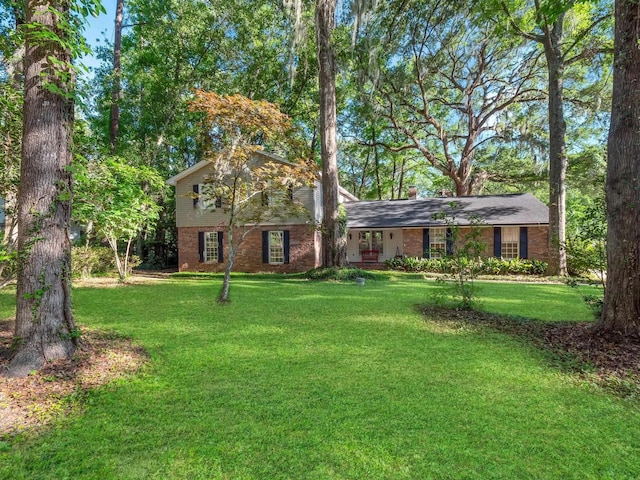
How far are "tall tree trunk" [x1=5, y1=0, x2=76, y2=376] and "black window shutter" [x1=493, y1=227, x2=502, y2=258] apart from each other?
15.7 metres

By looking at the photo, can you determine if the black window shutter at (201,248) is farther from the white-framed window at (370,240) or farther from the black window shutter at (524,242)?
the black window shutter at (524,242)

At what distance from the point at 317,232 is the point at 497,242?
Result: 26.3 feet

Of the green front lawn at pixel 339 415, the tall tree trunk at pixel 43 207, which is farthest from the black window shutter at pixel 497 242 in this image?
the tall tree trunk at pixel 43 207

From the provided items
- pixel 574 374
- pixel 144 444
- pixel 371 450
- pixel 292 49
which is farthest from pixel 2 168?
pixel 292 49

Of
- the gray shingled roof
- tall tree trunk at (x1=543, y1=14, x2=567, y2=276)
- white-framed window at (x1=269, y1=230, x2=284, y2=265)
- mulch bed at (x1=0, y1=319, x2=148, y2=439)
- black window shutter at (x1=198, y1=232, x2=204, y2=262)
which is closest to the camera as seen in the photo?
mulch bed at (x1=0, y1=319, x2=148, y2=439)

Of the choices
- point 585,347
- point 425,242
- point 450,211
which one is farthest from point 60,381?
point 450,211

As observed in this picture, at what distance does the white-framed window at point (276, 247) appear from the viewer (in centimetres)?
1577

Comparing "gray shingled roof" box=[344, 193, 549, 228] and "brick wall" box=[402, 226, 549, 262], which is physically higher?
"gray shingled roof" box=[344, 193, 549, 228]

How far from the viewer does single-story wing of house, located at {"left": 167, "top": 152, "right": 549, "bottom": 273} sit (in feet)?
49.9

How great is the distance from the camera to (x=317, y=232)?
15602 mm

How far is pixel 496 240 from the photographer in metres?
15.4

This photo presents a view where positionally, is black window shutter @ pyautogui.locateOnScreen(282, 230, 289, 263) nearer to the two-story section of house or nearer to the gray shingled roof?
the two-story section of house

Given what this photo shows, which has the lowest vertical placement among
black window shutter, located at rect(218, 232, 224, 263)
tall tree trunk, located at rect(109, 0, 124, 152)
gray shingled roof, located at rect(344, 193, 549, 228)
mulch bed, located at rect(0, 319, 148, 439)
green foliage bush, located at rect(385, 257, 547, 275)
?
mulch bed, located at rect(0, 319, 148, 439)

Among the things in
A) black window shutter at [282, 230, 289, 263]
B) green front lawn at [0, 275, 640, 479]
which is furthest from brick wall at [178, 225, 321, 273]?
green front lawn at [0, 275, 640, 479]
